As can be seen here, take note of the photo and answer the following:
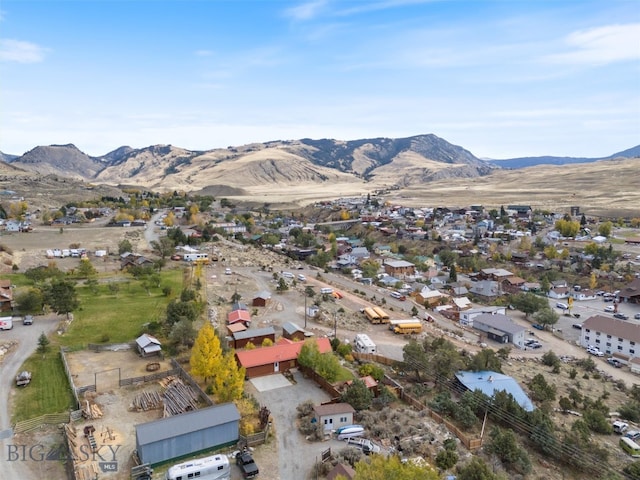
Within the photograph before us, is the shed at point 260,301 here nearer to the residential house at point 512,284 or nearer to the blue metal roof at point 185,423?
the blue metal roof at point 185,423

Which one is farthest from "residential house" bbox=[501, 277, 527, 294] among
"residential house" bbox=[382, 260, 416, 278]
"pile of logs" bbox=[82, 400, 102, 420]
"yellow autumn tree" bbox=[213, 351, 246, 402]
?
"pile of logs" bbox=[82, 400, 102, 420]

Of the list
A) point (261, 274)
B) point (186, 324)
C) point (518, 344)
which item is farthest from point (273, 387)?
point (261, 274)

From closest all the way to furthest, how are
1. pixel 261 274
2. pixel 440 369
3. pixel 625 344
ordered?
1. pixel 440 369
2. pixel 625 344
3. pixel 261 274

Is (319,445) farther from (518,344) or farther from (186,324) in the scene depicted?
(518,344)

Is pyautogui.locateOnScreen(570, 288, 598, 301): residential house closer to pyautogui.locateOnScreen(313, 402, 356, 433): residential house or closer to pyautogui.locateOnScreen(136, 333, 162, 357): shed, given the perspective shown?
pyautogui.locateOnScreen(313, 402, 356, 433): residential house

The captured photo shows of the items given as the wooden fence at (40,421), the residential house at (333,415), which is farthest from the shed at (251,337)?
the wooden fence at (40,421)

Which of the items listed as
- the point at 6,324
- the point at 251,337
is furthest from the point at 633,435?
the point at 6,324
